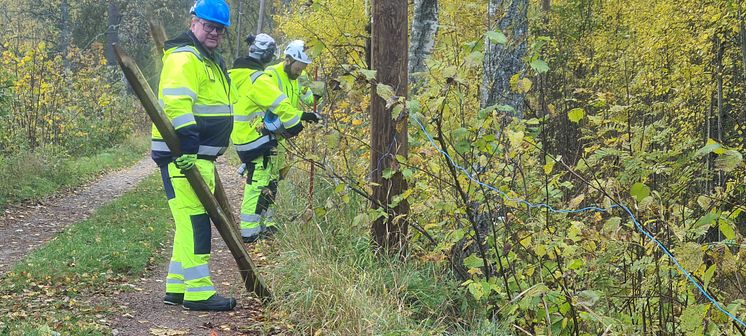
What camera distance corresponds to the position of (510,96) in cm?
661

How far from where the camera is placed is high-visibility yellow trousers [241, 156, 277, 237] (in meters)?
7.16

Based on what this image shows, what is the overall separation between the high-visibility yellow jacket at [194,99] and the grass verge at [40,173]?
5.37 metres

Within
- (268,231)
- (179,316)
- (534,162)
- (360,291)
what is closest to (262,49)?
(268,231)

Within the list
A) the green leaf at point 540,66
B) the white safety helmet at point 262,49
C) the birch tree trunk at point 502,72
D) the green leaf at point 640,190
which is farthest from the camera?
the white safety helmet at point 262,49

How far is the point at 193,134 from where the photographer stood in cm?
470

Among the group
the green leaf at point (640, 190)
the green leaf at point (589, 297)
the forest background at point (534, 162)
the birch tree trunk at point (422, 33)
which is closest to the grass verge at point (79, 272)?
the forest background at point (534, 162)

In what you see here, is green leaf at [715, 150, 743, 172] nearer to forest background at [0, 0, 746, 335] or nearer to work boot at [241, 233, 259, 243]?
forest background at [0, 0, 746, 335]

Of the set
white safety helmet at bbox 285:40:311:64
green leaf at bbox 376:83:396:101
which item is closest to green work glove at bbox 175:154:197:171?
green leaf at bbox 376:83:396:101

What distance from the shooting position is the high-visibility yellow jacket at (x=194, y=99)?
4695mm

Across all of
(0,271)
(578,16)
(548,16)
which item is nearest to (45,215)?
(0,271)

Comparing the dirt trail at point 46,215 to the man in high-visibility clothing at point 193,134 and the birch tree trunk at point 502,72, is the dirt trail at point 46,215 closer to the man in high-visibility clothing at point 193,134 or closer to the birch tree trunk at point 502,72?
the man in high-visibility clothing at point 193,134

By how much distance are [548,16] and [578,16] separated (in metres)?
1.75

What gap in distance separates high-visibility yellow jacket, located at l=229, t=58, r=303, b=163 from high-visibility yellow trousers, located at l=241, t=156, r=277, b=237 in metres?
0.10

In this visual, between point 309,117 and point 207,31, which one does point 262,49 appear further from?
point 207,31
